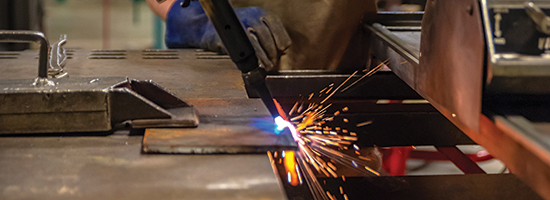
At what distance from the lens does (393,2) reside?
2.52m

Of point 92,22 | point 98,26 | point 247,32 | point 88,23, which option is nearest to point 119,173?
point 247,32

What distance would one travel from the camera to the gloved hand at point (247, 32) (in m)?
1.88

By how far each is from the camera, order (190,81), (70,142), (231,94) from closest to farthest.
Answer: (70,142) → (231,94) → (190,81)

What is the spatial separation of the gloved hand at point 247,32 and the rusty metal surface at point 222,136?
904 mm

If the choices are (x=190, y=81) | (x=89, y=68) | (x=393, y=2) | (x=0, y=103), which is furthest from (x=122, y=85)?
(x=393, y=2)

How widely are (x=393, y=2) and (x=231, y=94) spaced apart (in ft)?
5.32

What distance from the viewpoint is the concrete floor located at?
21.5ft

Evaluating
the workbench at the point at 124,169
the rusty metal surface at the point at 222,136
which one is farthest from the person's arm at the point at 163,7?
the rusty metal surface at the point at 222,136

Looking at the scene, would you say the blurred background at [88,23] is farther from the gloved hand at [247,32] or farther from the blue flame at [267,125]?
the blue flame at [267,125]

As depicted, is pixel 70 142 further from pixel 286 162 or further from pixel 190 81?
pixel 286 162

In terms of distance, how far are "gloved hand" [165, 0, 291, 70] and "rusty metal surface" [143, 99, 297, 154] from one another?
35.6 inches

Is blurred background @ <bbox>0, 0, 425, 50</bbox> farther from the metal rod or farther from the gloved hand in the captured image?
the metal rod

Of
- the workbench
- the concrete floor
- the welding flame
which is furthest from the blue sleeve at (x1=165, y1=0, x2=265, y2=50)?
the concrete floor

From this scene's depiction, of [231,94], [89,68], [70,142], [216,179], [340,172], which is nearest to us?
[216,179]
